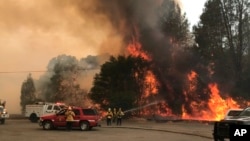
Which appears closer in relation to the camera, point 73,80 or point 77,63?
point 73,80

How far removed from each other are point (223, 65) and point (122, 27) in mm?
15613

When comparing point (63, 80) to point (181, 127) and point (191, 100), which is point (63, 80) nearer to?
point (191, 100)

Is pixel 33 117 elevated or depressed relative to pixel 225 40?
depressed

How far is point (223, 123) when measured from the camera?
1602cm

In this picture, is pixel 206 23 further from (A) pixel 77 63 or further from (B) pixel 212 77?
Answer: (A) pixel 77 63

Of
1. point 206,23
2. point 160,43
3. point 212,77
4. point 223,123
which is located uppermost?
point 206,23

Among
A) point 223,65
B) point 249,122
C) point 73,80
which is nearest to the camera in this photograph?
point 249,122

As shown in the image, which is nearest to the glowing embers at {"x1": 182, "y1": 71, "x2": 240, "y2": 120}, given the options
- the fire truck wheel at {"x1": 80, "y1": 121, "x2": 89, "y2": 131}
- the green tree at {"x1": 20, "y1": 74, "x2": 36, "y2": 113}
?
the fire truck wheel at {"x1": 80, "y1": 121, "x2": 89, "y2": 131}

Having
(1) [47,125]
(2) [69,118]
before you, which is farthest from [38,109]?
(2) [69,118]

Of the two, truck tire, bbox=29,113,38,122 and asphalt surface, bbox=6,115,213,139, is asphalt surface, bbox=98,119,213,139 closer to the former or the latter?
asphalt surface, bbox=6,115,213,139

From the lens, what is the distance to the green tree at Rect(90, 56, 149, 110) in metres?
53.7

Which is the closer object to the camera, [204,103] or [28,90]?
[204,103]

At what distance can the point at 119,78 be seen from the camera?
53938 mm

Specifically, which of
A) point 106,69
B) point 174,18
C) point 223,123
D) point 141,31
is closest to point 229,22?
point 174,18
